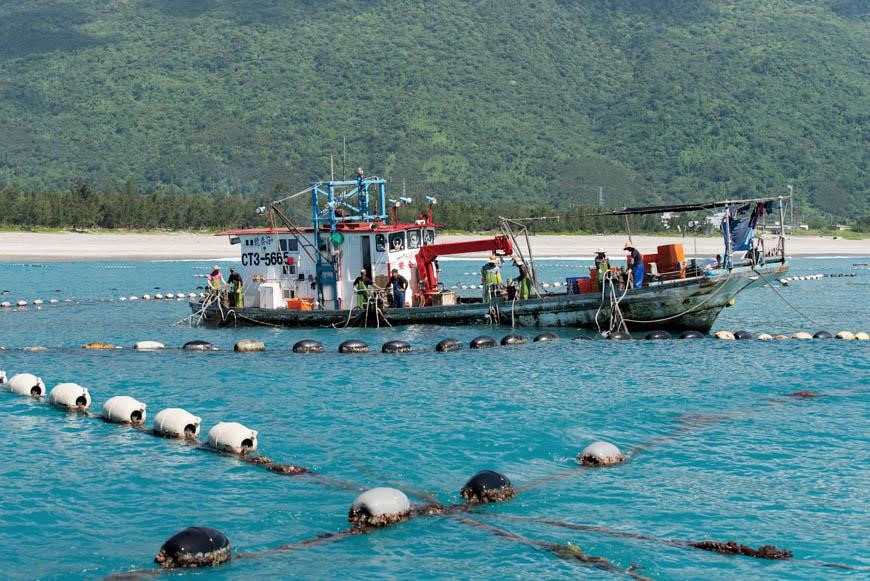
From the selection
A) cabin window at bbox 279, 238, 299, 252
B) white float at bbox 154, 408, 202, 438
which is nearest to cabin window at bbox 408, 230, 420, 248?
cabin window at bbox 279, 238, 299, 252

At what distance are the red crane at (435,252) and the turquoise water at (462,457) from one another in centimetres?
369

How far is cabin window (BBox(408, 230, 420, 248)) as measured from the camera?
1423 inches

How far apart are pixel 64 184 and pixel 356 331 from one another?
148 meters

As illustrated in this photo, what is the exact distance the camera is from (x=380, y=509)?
1455 centimetres

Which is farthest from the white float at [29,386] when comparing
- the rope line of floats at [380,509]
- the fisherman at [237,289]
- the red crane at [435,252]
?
the red crane at [435,252]

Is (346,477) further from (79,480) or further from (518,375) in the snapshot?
(518,375)

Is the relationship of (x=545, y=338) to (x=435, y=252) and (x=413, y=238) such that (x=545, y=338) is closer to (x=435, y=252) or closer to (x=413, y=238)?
(x=435, y=252)

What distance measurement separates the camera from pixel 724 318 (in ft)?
138

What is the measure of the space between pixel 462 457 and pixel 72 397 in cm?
889

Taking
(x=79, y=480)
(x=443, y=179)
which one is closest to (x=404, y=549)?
(x=79, y=480)

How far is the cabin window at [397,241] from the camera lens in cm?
3544

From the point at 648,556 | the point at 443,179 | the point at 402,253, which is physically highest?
the point at 443,179

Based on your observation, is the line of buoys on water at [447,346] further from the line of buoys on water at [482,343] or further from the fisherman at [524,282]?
the fisherman at [524,282]

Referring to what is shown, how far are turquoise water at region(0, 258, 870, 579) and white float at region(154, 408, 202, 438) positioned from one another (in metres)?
0.38
